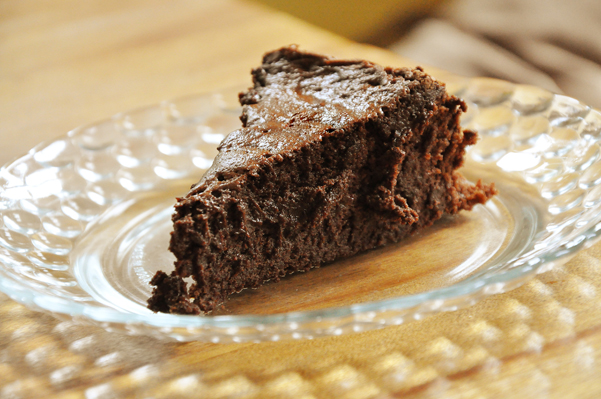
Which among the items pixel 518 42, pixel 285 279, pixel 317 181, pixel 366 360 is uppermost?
pixel 518 42

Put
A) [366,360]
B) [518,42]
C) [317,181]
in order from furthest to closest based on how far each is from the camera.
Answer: [518,42]
[317,181]
[366,360]

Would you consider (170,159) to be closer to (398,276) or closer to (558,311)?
(398,276)

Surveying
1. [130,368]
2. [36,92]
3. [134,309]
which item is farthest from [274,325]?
[36,92]

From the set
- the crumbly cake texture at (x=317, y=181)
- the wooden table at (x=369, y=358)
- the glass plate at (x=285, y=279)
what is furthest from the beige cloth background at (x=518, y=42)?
the wooden table at (x=369, y=358)

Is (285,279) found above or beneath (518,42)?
beneath

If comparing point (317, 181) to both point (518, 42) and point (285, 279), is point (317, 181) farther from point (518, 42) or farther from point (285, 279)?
point (518, 42)

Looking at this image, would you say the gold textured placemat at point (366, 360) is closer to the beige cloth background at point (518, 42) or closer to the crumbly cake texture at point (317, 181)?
the crumbly cake texture at point (317, 181)

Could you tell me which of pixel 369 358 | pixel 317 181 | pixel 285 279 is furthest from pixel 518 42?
pixel 369 358

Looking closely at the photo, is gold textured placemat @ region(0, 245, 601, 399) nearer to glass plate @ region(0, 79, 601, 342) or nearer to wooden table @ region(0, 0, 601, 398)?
wooden table @ region(0, 0, 601, 398)
